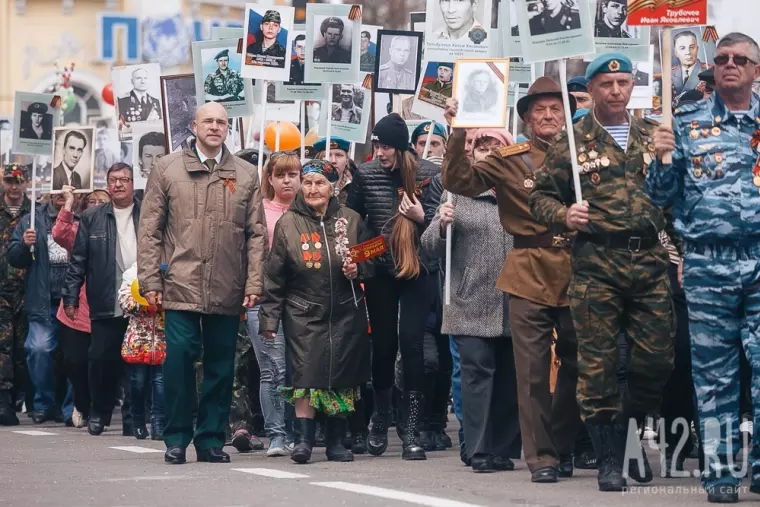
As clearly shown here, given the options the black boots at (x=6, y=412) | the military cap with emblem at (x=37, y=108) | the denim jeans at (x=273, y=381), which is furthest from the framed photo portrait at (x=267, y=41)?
the black boots at (x=6, y=412)

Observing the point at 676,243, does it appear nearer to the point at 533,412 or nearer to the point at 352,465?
the point at 533,412

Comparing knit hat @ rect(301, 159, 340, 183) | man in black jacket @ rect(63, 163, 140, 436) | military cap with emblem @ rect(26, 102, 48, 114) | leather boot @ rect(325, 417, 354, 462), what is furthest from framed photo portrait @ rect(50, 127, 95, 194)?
leather boot @ rect(325, 417, 354, 462)

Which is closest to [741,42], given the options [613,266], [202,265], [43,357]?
[613,266]

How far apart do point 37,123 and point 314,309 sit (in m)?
6.73

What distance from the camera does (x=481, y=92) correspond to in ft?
35.4

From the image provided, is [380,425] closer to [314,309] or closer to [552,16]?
[314,309]

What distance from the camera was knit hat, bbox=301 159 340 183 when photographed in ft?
38.0

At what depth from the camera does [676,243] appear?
9.82 m

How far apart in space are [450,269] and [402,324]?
0.97m

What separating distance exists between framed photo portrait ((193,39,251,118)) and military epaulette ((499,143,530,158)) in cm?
573

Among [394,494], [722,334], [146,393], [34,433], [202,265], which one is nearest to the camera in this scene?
[722,334]

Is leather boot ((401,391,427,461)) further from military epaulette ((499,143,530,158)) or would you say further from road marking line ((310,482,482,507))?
Answer: military epaulette ((499,143,530,158))

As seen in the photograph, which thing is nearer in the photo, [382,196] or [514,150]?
[514,150]

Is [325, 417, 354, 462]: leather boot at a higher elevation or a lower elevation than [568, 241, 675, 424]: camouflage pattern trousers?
lower
